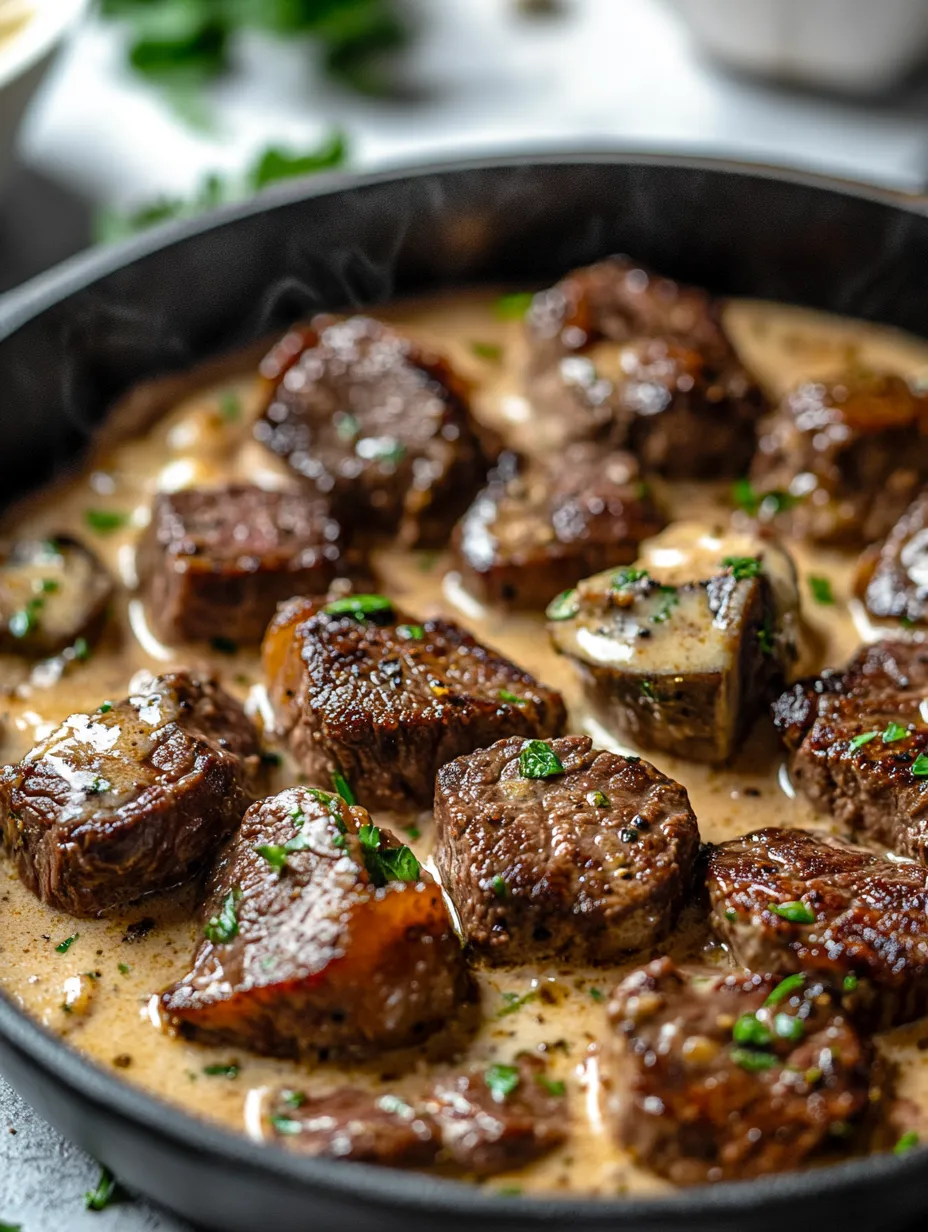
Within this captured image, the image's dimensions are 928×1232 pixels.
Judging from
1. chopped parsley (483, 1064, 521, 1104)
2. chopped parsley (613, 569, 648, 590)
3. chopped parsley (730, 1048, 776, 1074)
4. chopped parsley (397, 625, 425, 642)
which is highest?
chopped parsley (397, 625, 425, 642)

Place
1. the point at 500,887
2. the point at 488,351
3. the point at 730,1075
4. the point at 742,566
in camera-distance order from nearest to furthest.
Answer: the point at 730,1075 < the point at 500,887 < the point at 742,566 < the point at 488,351

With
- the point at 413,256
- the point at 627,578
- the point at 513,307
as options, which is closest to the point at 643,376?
the point at 513,307

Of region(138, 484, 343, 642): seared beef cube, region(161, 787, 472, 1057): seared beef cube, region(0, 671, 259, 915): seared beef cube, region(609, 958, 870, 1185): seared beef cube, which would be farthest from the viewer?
region(138, 484, 343, 642): seared beef cube

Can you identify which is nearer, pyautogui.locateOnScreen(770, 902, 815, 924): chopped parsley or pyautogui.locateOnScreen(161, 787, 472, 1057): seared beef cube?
pyautogui.locateOnScreen(161, 787, 472, 1057): seared beef cube

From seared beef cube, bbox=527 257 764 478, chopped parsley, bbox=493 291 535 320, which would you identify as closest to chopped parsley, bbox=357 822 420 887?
seared beef cube, bbox=527 257 764 478

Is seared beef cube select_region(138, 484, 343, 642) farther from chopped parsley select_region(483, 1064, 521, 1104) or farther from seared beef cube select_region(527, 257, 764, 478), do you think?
chopped parsley select_region(483, 1064, 521, 1104)

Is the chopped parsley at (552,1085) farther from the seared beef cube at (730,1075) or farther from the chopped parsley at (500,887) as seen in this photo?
the chopped parsley at (500,887)

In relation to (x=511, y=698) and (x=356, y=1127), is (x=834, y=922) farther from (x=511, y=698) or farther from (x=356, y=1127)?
(x=356, y=1127)

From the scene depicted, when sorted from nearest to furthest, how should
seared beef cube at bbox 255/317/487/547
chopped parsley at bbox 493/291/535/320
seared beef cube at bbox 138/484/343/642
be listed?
1. seared beef cube at bbox 138/484/343/642
2. seared beef cube at bbox 255/317/487/547
3. chopped parsley at bbox 493/291/535/320
